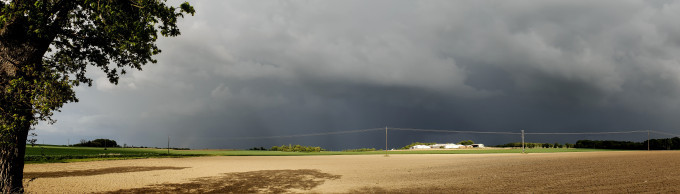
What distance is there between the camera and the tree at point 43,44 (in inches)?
404

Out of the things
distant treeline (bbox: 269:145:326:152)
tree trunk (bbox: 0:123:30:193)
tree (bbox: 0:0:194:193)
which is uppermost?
tree (bbox: 0:0:194:193)

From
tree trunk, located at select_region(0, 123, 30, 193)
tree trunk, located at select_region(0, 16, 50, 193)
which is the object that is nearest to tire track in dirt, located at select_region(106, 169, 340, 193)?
tree trunk, located at select_region(0, 123, 30, 193)

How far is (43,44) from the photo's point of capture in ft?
40.0

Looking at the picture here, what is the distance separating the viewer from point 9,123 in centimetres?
1019

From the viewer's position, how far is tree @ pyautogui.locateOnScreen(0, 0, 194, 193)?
1026 centimetres

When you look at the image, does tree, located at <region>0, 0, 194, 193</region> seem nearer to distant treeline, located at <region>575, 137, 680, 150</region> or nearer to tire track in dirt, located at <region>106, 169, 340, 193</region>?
tire track in dirt, located at <region>106, 169, 340, 193</region>

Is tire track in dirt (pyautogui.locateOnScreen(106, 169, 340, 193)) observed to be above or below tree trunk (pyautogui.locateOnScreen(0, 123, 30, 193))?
below

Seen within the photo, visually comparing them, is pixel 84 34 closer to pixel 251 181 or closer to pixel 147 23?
pixel 147 23

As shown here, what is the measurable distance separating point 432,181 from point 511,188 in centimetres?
382

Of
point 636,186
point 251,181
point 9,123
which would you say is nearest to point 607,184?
point 636,186

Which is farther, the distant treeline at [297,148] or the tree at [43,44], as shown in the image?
the distant treeline at [297,148]

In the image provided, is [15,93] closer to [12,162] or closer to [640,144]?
[12,162]

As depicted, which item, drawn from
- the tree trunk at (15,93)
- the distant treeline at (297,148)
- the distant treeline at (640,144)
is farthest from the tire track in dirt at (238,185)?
the distant treeline at (640,144)

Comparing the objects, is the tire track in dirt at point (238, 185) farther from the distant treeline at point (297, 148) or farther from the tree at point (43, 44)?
the distant treeline at point (297, 148)
